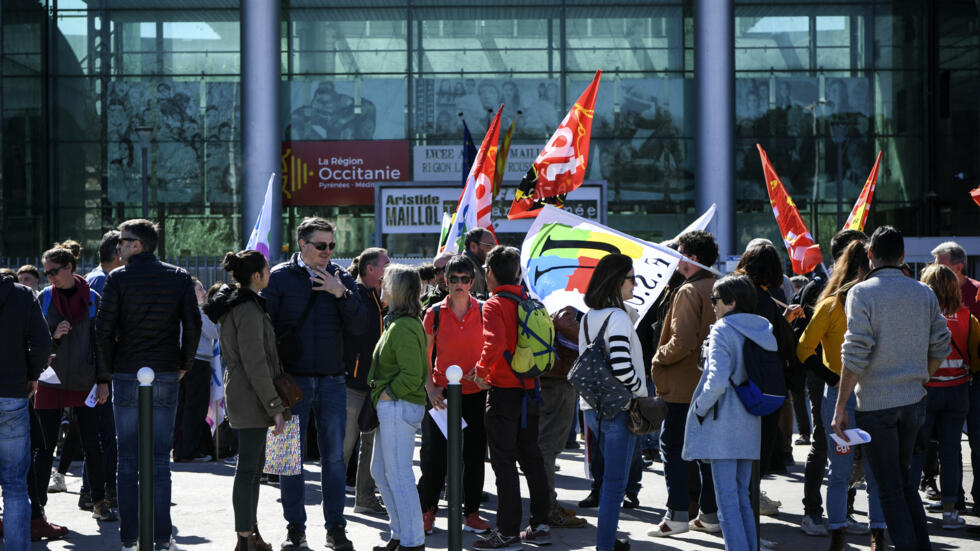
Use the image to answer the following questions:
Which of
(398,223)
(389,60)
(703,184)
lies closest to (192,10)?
(389,60)

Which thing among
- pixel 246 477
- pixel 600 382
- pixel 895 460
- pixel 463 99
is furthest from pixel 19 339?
pixel 463 99

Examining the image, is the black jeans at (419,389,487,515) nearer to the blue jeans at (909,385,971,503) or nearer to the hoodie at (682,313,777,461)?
the hoodie at (682,313,777,461)

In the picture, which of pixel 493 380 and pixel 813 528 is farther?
pixel 813 528

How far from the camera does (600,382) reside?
22.1 ft

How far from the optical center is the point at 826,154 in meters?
27.8

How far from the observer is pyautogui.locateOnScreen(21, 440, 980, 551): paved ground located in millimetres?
7508

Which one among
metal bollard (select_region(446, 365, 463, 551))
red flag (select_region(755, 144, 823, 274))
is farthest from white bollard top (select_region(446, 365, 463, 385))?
red flag (select_region(755, 144, 823, 274))

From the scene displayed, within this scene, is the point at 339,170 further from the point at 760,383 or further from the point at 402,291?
the point at 760,383

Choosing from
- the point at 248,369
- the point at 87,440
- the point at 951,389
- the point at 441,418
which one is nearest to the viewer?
the point at 248,369

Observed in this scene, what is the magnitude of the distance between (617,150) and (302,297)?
69.5 feet

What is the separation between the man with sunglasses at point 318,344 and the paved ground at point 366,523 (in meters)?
0.31

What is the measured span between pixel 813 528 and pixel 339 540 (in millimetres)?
3150

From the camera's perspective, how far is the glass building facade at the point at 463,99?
90.4 feet

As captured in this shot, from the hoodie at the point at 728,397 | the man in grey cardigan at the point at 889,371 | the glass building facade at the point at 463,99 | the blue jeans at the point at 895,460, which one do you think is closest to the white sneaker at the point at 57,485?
the hoodie at the point at 728,397
